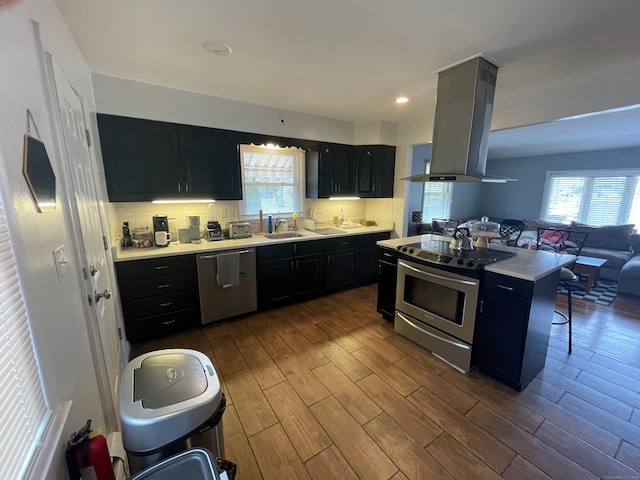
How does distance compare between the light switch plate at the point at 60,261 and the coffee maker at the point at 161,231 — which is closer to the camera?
the light switch plate at the point at 60,261

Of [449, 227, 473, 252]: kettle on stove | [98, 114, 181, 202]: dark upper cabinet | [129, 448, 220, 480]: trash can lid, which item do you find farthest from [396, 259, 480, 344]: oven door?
[98, 114, 181, 202]: dark upper cabinet

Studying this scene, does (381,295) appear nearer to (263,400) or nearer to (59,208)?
(263,400)

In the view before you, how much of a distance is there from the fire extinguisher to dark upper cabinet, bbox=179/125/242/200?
2457 mm

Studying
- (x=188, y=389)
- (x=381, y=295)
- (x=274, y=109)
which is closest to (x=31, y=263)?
(x=188, y=389)

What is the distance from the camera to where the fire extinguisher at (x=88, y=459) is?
845 mm

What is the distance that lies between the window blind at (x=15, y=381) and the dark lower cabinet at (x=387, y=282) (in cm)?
268

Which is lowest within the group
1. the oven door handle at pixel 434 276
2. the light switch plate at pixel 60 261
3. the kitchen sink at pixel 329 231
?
the oven door handle at pixel 434 276

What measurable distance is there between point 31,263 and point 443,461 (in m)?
2.14

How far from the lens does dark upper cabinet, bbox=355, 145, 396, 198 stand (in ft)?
13.5

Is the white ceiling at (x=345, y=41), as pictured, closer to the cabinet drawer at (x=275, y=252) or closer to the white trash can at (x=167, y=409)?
the cabinet drawer at (x=275, y=252)

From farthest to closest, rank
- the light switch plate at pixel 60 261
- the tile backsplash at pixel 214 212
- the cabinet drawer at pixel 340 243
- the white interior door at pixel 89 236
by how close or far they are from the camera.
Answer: the cabinet drawer at pixel 340 243
the tile backsplash at pixel 214 212
the white interior door at pixel 89 236
the light switch plate at pixel 60 261

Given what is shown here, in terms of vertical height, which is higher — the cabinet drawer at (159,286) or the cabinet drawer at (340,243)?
the cabinet drawer at (340,243)

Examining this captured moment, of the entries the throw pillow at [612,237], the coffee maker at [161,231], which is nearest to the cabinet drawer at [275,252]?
the coffee maker at [161,231]

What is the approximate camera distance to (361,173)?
164 inches
